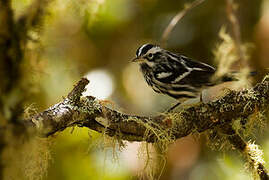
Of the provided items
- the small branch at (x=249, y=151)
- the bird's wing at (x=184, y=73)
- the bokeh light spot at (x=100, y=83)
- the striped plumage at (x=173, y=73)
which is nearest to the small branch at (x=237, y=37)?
the striped plumage at (x=173, y=73)

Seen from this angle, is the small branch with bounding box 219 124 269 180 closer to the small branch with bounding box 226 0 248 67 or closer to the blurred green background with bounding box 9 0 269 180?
the small branch with bounding box 226 0 248 67

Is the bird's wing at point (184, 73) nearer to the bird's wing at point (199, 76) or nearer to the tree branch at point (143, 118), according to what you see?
the bird's wing at point (199, 76)

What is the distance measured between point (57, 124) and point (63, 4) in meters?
1.48

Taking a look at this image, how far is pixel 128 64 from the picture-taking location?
5543 millimetres

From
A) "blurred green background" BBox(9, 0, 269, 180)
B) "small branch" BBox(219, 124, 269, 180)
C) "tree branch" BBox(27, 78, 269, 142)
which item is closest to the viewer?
"tree branch" BBox(27, 78, 269, 142)

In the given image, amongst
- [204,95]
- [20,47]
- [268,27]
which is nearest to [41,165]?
[20,47]

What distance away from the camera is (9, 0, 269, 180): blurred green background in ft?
14.7

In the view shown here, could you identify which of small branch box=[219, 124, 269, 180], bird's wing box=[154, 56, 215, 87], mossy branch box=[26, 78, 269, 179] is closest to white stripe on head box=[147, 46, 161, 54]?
bird's wing box=[154, 56, 215, 87]

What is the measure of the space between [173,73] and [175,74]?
0.08ft

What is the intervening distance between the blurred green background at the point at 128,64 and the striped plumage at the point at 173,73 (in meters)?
0.71

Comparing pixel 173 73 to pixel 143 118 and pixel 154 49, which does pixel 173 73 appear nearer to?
pixel 154 49

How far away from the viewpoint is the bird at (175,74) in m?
3.55

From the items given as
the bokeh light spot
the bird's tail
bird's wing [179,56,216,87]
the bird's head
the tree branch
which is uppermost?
the bokeh light spot

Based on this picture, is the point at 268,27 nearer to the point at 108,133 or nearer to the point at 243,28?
the point at 243,28
